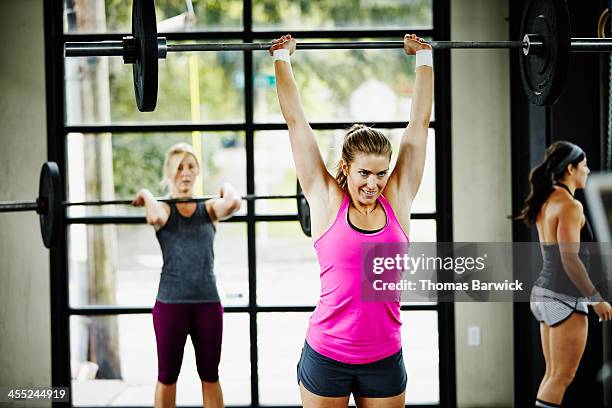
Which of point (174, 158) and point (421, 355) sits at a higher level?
point (174, 158)

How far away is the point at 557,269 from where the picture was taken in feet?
11.1

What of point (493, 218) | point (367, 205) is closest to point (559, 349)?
point (493, 218)

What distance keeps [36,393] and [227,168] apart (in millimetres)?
1446

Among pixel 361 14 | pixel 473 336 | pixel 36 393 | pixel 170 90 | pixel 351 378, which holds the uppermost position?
pixel 361 14

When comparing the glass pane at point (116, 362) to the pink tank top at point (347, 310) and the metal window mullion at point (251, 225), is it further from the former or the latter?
the pink tank top at point (347, 310)

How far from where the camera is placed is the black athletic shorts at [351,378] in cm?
219

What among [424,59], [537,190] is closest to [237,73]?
[537,190]

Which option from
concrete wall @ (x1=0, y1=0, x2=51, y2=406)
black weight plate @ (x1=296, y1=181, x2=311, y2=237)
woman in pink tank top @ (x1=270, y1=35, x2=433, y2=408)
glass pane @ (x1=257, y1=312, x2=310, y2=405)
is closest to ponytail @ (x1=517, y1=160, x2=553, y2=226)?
black weight plate @ (x1=296, y1=181, x2=311, y2=237)

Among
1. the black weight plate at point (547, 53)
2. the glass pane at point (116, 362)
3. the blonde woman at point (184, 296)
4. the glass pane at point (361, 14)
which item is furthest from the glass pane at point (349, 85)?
the black weight plate at point (547, 53)

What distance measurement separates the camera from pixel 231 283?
408 centimetres

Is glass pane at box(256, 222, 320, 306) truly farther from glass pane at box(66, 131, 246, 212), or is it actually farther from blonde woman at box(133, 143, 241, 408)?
blonde woman at box(133, 143, 241, 408)

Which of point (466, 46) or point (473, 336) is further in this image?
point (473, 336)

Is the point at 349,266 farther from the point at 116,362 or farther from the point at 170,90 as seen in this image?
the point at 116,362

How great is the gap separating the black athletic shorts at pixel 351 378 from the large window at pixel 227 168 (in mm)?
1840
